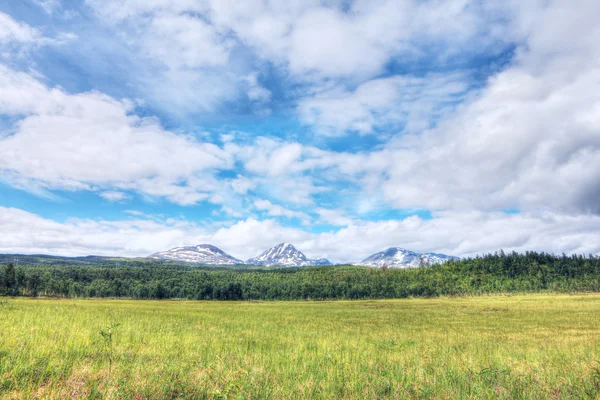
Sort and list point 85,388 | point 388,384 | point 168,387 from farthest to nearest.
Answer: point 388,384 < point 168,387 < point 85,388

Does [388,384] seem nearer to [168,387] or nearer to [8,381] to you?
[168,387]

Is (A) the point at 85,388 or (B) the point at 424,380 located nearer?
(A) the point at 85,388

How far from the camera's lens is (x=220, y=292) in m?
154

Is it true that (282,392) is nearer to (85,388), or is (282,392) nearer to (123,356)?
(85,388)

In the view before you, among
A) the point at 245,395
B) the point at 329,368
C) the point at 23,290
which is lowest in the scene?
the point at 23,290

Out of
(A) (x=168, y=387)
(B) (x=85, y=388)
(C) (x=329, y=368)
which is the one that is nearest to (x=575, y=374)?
(C) (x=329, y=368)

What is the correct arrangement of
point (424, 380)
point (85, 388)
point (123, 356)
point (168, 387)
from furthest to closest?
point (123, 356) < point (424, 380) < point (168, 387) < point (85, 388)

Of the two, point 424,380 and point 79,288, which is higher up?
point 424,380

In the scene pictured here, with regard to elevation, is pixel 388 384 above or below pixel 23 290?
above

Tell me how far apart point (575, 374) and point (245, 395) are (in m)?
10.5

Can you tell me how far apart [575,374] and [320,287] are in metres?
170

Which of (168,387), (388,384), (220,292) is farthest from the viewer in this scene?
(220,292)

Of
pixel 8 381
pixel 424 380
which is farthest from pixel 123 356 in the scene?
pixel 424 380

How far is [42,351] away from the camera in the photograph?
9.34 meters
